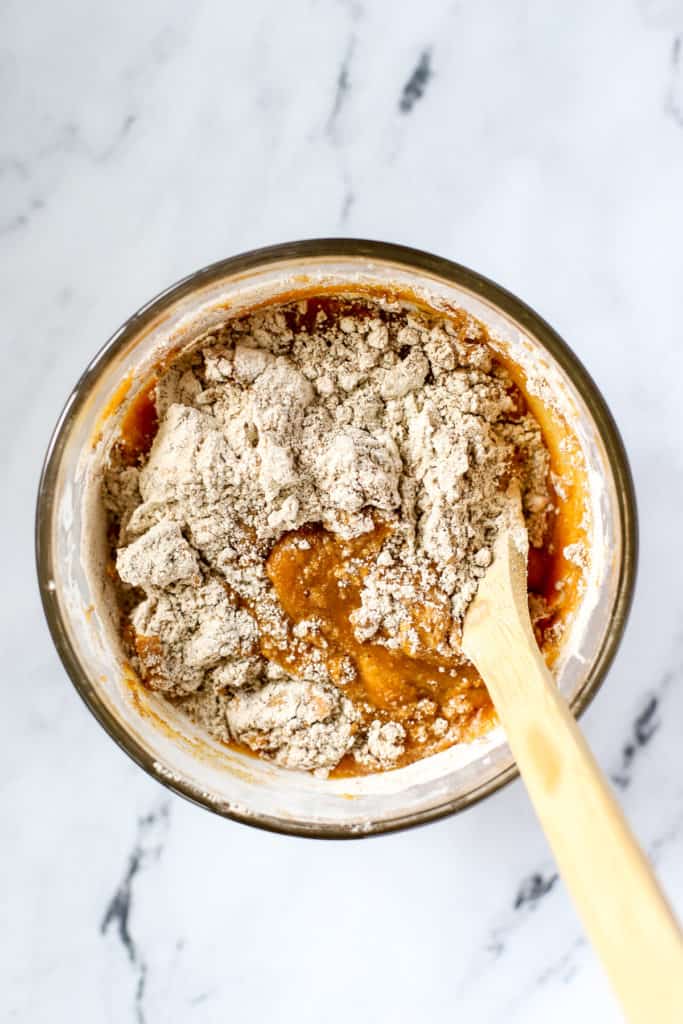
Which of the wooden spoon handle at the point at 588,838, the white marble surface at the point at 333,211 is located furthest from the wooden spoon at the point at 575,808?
the white marble surface at the point at 333,211

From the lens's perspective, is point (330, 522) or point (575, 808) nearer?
point (575, 808)

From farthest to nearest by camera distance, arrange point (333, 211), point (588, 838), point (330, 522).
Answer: point (333, 211), point (330, 522), point (588, 838)

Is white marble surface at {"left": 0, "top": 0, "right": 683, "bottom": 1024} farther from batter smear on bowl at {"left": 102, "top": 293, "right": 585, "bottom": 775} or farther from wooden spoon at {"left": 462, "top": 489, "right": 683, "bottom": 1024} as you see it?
wooden spoon at {"left": 462, "top": 489, "right": 683, "bottom": 1024}

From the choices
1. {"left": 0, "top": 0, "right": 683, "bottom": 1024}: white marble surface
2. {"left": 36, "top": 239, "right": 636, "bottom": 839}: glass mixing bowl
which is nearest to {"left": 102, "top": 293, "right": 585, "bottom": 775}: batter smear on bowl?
{"left": 36, "top": 239, "right": 636, "bottom": 839}: glass mixing bowl

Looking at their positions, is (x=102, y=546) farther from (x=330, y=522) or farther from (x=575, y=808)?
(x=575, y=808)

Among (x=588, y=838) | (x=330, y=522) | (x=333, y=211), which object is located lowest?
(x=588, y=838)

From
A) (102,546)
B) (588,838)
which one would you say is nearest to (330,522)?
(102,546)
